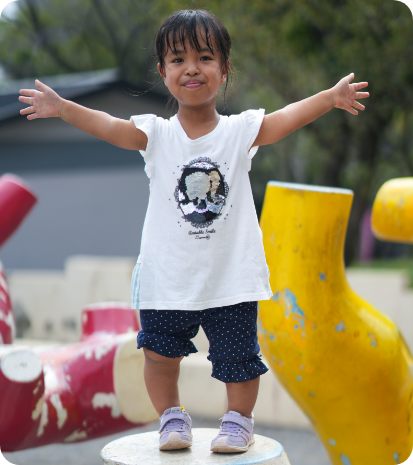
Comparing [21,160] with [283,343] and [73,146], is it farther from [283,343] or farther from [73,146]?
[283,343]

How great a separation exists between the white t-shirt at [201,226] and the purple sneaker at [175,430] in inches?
11.9

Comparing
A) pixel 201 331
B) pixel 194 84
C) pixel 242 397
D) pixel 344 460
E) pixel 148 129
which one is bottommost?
pixel 201 331

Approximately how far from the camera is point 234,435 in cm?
161

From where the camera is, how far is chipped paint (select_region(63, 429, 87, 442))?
6.72 feet

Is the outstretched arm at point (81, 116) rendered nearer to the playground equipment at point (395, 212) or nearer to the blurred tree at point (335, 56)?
the playground equipment at point (395, 212)

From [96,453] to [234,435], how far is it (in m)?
2.61

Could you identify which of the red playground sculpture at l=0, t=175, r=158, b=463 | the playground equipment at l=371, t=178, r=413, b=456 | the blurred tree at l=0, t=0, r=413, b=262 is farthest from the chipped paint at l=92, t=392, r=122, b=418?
the blurred tree at l=0, t=0, r=413, b=262

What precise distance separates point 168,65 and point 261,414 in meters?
3.25

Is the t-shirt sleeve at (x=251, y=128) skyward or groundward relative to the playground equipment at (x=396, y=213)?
skyward

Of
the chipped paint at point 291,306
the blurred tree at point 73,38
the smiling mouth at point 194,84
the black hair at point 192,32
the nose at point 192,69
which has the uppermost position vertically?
the blurred tree at point 73,38

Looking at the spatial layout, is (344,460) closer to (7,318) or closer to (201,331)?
(7,318)

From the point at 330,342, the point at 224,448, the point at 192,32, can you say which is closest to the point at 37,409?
the point at 224,448

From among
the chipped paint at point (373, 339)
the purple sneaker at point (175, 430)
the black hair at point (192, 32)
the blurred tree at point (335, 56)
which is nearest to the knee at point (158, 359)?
the purple sneaker at point (175, 430)

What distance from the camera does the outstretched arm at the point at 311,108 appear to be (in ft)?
5.14
